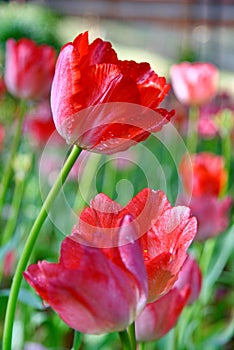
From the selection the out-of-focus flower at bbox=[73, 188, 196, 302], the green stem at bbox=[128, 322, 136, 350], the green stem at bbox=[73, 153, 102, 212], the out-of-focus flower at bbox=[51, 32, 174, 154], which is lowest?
the green stem at bbox=[73, 153, 102, 212]

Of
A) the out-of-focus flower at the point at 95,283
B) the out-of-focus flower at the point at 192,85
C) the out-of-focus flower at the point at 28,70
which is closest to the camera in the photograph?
the out-of-focus flower at the point at 95,283

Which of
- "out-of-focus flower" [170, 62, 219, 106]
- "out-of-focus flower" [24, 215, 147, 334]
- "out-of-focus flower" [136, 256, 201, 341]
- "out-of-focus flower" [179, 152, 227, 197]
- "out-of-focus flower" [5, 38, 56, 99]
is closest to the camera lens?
"out-of-focus flower" [24, 215, 147, 334]

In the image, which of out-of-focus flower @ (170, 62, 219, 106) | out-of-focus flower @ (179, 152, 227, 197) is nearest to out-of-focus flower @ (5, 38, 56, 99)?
out-of-focus flower @ (179, 152, 227, 197)

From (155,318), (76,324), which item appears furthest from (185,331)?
(76,324)

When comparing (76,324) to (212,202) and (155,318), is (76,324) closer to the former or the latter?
(155,318)

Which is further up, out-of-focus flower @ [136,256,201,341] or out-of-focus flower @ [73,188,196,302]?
out-of-focus flower @ [73,188,196,302]

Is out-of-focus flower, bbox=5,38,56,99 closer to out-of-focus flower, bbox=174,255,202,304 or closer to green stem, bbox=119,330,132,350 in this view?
out-of-focus flower, bbox=174,255,202,304

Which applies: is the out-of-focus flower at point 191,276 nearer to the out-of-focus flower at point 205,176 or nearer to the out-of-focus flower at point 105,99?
the out-of-focus flower at point 105,99

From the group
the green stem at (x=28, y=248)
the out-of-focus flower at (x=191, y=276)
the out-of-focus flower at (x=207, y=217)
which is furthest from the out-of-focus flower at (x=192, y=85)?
the green stem at (x=28, y=248)
